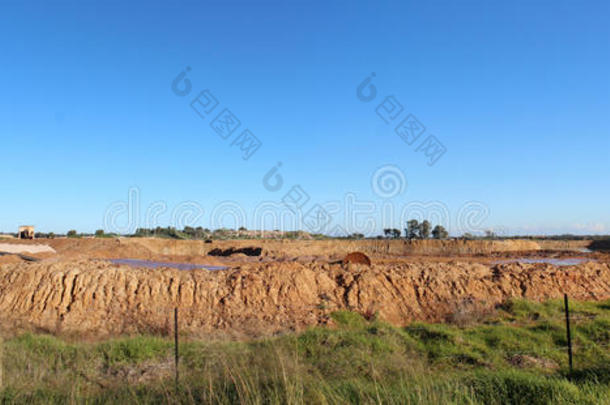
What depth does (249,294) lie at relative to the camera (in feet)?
54.7

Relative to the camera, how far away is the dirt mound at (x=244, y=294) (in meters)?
14.7

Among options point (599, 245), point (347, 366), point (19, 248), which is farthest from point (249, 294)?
point (599, 245)

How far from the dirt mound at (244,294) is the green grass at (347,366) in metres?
1.75

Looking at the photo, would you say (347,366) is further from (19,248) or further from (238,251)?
(238,251)

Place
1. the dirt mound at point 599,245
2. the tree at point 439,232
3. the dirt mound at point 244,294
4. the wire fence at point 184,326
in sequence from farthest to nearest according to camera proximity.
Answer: the tree at point 439,232 < the dirt mound at point 599,245 < the dirt mound at point 244,294 < the wire fence at point 184,326

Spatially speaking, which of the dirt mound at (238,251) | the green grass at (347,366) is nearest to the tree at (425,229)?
the dirt mound at (238,251)

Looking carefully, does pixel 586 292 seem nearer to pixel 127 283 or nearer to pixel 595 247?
pixel 127 283

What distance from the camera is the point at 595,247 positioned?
69688 mm

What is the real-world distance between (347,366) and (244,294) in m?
9.59

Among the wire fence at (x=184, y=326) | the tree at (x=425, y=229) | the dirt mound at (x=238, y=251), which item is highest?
the tree at (x=425, y=229)

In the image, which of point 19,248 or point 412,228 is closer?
point 19,248

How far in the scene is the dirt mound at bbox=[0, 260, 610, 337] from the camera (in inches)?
580

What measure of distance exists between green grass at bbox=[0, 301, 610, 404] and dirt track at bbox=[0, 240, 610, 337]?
5.56 feet

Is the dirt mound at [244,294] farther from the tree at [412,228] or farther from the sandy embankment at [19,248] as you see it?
the tree at [412,228]
